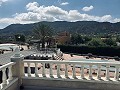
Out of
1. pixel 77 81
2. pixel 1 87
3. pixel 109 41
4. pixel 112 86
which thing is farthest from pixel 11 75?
pixel 109 41

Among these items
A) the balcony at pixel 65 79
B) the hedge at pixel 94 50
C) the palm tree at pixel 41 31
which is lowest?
the hedge at pixel 94 50

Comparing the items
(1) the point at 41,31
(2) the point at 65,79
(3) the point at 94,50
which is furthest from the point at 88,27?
(2) the point at 65,79

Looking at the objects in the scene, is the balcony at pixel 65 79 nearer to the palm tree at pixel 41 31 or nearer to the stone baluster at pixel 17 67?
the stone baluster at pixel 17 67

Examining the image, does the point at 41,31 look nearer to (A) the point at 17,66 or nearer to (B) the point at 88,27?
(A) the point at 17,66

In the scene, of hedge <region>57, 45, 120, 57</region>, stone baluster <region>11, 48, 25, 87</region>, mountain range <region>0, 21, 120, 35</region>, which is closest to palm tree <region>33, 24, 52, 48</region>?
hedge <region>57, 45, 120, 57</region>

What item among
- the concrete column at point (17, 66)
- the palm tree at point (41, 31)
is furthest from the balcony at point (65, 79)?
the palm tree at point (41, 31)

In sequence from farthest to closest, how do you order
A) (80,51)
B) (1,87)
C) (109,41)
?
(109,41)
(80,51)
(1,87)

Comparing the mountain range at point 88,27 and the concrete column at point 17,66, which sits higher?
the mountain range at point 88,27

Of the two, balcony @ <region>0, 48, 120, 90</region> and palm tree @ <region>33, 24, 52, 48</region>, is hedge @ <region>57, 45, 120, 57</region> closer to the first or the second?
palm tree @ <region>33, 24, 52, 48</region>

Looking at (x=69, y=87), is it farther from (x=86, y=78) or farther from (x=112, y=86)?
(x=112, y=86)

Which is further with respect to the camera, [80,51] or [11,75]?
[80,51]

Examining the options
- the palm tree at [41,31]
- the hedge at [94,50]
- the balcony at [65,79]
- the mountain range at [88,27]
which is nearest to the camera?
the balcony at [65,79]

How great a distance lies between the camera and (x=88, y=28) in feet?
573

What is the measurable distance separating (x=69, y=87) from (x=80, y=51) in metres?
37.7
